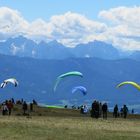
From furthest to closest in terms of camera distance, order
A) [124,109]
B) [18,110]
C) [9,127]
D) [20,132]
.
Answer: [18,110], [124,109], [9,127], [20,132]

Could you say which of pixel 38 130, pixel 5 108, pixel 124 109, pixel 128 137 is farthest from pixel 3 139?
pixel 124 109

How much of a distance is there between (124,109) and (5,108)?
1609 centimetres

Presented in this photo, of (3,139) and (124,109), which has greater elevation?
(124,109)

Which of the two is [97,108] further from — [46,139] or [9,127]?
[46,139]

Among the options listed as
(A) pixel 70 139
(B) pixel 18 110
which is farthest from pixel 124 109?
(A) pixel 70 139

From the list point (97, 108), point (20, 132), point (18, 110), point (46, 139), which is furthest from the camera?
point (18, 110)

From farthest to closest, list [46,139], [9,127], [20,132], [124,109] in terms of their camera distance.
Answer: [124,109]
[9,127]
[20,132]
[46,139]

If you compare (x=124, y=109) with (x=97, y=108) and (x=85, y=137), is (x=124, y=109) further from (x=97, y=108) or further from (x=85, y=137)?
(x=85, y=137)

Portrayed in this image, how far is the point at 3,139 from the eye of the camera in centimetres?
3516

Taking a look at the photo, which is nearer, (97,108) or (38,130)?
(38,130)

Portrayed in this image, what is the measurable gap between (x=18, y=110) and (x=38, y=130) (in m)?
44.7

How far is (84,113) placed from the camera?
279ft

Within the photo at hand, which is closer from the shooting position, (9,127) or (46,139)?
(46,139)

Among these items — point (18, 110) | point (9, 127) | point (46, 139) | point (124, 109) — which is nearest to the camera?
point (46, 139)
